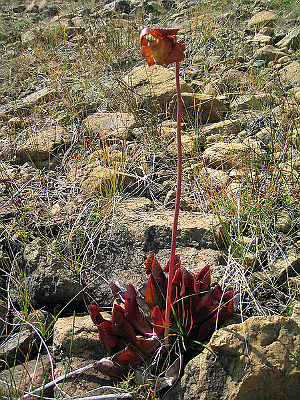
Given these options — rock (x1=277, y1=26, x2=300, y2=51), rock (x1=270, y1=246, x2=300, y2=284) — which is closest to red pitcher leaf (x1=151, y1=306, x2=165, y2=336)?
rock (x1=270, y1=246, x2=300, y2=284)

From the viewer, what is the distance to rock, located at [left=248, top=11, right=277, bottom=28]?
20.6 feet

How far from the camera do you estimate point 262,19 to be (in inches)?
248

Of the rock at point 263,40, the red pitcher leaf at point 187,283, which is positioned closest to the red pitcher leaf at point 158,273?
the red pitcher leaf at point 187,283

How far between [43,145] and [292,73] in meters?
3.13

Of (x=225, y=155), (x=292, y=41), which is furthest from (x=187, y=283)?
(x=292, y=41)

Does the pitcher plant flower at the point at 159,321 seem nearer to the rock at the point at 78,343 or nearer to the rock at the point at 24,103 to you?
the rock at the point at 78,343

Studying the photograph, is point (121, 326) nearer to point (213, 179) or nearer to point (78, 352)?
point (78, 352)

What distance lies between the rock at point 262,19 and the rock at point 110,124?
10.4 feet

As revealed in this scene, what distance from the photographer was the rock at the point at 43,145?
4156 millimetres

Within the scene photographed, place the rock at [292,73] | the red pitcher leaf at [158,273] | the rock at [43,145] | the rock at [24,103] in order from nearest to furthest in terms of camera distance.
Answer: the red pitcher leaf at [158,273] → the rock at [43,145] → the rock at [292,73] → the rock at [24,103]

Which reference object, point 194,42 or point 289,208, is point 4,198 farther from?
point 194,42

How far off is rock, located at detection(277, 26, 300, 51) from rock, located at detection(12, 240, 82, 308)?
181 inches

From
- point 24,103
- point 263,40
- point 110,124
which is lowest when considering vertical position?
point 110,124

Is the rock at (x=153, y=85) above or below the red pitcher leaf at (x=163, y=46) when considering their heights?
below
